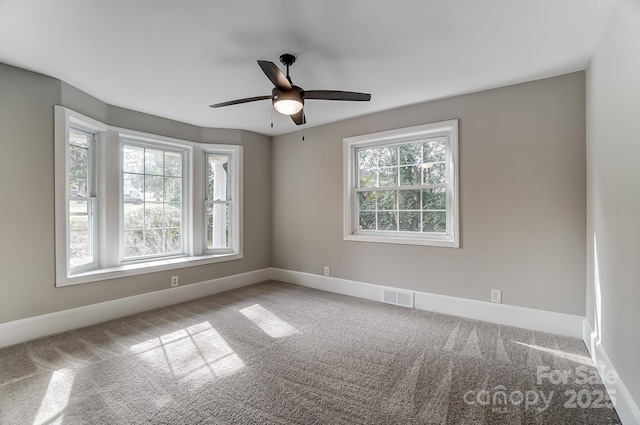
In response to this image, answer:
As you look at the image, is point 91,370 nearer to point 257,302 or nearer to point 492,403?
point 257,302

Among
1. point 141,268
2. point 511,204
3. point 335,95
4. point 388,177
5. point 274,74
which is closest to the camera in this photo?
point 274,74

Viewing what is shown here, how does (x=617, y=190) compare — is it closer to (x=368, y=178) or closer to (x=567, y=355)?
(x=567, y=355)

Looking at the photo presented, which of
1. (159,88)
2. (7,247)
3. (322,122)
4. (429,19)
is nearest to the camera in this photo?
(429,19)

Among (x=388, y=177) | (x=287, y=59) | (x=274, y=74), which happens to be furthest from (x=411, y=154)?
(x=274, y=74)

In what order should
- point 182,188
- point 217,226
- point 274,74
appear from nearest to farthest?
point 274,74 < point 182,188 < point 217,226

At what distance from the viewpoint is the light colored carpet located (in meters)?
1.76

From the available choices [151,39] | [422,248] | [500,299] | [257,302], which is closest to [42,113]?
[151,39]

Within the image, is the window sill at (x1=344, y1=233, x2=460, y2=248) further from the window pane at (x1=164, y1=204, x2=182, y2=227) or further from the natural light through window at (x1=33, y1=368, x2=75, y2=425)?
the natural light through window at (x1=33, y1=368, x2=75, y2=425)

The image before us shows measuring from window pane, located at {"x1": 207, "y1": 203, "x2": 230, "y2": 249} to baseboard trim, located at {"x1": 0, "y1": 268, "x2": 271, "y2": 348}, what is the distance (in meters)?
0.57

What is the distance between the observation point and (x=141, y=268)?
357 centimetres

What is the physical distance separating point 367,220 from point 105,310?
334 centimetres

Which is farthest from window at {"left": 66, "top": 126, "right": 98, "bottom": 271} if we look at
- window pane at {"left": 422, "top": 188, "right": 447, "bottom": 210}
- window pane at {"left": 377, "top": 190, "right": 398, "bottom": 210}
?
window pane at {"left": 422, "top": 188, "right": 447, "bottom": 210}

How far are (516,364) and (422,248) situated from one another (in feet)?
4.94

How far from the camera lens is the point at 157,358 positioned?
2.40 metres
